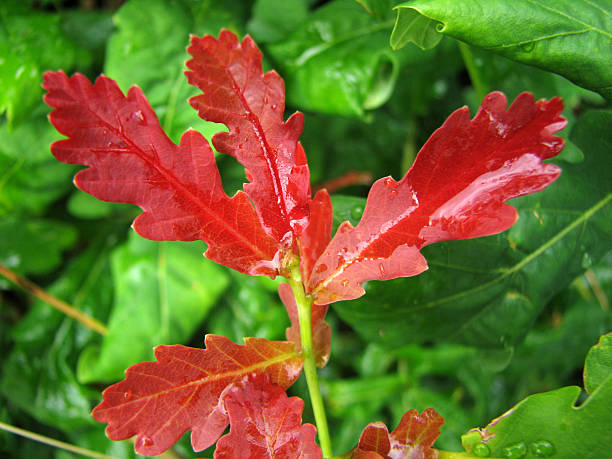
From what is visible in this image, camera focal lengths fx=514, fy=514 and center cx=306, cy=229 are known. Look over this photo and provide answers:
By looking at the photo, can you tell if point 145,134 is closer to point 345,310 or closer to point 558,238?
point 345,310

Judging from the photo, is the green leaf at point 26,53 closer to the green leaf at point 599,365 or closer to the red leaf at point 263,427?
the red leaf at point 263,427

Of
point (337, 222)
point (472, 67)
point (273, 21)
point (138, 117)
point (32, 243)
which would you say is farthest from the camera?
point (32, 243)

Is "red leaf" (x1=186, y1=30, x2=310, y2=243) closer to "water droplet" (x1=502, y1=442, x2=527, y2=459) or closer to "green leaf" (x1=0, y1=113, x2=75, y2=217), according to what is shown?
"water droplet" (x1=502, y1=442, x2=527, y2=459)

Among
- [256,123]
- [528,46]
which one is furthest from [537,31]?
[256,123]

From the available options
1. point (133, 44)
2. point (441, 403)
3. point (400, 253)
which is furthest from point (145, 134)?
point (441, 403)

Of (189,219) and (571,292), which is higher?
(189,219)

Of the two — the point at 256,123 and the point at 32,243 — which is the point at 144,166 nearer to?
the point at 256,123

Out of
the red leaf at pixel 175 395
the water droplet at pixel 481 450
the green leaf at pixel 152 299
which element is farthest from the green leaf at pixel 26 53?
the water droplet at pixel 481 450
